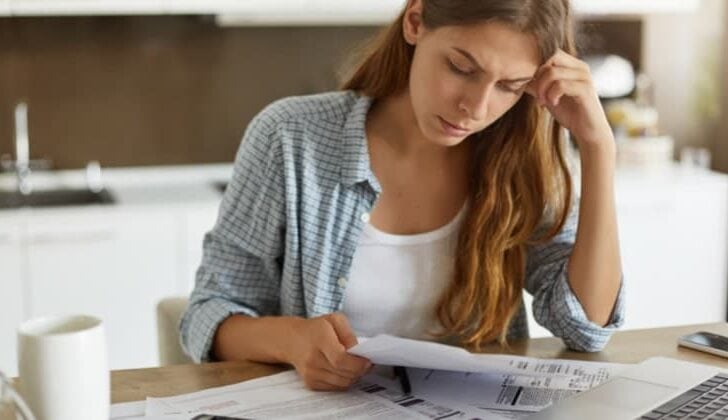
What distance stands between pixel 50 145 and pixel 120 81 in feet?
0.99

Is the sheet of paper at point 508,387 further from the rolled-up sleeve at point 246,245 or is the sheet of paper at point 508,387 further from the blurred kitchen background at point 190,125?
the blurred kitchen background at point 190,125

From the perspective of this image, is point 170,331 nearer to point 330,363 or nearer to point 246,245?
point 246,245

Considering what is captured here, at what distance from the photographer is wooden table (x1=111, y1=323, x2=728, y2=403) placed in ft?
4.16

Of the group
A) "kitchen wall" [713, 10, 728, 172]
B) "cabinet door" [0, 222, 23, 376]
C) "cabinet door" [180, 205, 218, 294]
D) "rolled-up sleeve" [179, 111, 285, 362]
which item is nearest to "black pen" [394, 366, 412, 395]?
"rolled-up sleeve" [179, 111, 285, 362]

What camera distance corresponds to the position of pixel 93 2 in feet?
9.46

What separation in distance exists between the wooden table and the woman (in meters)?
0.03

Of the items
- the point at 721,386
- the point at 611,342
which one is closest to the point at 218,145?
the point at 611,342

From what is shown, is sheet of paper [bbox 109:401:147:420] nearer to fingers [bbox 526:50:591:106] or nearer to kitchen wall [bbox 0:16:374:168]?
fingers [bbox 526:50:591:106]

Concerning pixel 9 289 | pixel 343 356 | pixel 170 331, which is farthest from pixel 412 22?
pixel 9 289

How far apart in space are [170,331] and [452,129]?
649mm

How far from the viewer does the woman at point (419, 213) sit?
1452 millimetres

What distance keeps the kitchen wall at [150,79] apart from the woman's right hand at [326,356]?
6.87 feet

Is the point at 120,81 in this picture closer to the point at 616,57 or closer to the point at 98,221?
the point at 98,221

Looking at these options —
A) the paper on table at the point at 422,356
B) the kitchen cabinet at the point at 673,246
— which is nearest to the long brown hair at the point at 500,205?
the paper on table at the point at 422,356
